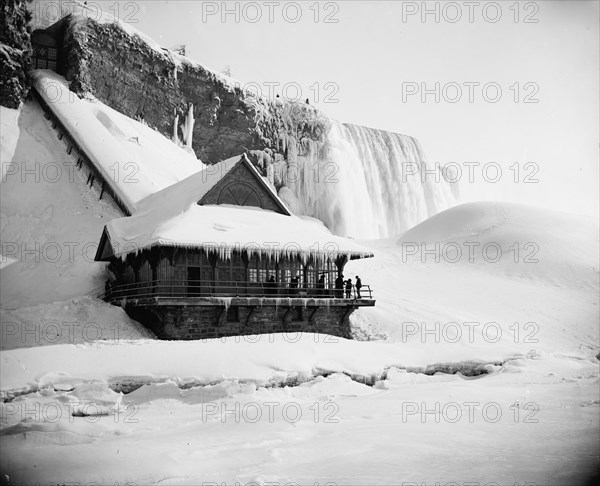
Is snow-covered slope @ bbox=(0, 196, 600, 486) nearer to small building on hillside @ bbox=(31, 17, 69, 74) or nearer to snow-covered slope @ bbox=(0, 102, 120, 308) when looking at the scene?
snow-covered slope @ bbox=(0, 102, 120, 308)

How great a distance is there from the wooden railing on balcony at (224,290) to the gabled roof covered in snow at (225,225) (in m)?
1.52

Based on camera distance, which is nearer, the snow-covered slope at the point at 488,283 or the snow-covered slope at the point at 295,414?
the snow-covered slope at the point at 295,414

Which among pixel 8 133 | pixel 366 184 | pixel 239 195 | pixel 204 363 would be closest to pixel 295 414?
pixel 204 363

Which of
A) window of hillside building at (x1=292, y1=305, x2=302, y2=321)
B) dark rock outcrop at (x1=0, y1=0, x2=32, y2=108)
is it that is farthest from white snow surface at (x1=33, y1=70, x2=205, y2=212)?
window of hillside building at (x1=292, y1=305, x2=302, y2=321)

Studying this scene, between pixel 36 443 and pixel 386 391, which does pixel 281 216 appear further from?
pixel 36 443

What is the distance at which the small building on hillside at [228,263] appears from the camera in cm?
2317

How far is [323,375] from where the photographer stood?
61.1ft

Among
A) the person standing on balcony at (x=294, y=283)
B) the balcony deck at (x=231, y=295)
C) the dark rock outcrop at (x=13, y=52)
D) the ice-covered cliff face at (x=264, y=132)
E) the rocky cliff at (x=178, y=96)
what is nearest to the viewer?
the balcony deck at (x=231, y=295)

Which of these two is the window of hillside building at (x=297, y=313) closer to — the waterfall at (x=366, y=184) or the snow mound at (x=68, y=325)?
the snow mound at (x=68, y=325)

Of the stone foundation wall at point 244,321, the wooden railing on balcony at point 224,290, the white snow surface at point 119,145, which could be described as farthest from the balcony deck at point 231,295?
the white snow surface at point 119,145

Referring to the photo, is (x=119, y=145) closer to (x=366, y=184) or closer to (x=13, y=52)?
(x=13, y=52)

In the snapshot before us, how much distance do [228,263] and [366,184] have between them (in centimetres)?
5295

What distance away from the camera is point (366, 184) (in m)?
76.3

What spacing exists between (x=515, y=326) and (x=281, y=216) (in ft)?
51.9
